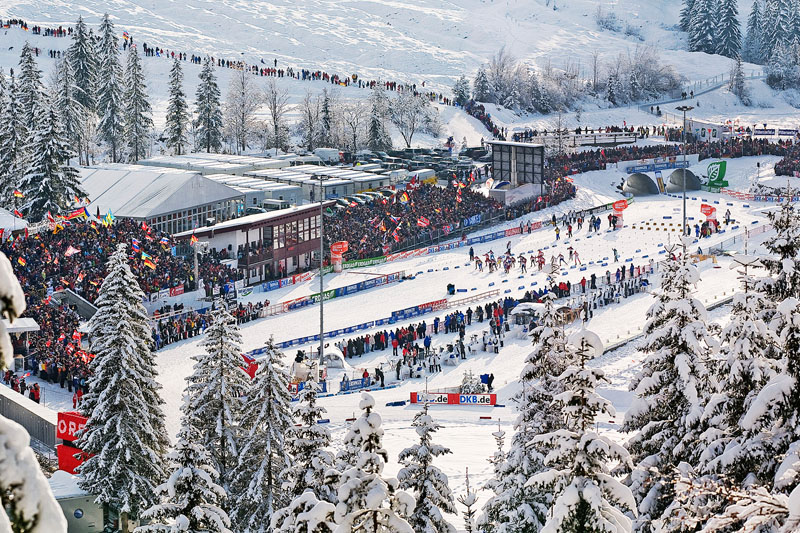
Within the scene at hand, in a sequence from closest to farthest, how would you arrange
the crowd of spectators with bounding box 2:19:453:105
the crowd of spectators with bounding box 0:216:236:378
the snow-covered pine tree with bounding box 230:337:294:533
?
1. the snow-covered pine tree with bounding box 230:337:294:533
2. the crowd of spectators with bounding box 0:216:236:378
3. the crowd of spectators with bounding box 2:19:453:105

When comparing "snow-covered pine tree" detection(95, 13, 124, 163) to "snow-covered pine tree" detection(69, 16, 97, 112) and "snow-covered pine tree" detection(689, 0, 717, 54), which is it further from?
"snow-covered pine tree" detection(689, 0, 717, 54)

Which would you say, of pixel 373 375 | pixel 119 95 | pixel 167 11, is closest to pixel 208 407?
pixel 373 375

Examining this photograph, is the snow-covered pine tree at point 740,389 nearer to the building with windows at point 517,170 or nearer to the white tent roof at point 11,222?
the white tent roof at point 11,222

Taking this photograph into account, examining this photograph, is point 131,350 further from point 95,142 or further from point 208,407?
point 95,142

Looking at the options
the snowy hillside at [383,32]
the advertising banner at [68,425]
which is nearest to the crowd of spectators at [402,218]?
the advertising banner at [68,425]

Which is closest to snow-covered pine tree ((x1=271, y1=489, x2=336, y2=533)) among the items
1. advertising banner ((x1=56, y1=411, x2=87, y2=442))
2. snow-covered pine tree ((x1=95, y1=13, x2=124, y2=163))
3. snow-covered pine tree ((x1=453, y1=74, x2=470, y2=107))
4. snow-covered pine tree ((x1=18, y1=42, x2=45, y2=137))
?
advertising banner ((x1=56, y1=411, x2=87, y2=442))

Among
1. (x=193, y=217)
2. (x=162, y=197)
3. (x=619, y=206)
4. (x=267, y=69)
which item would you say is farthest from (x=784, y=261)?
(x=267, y=69)
